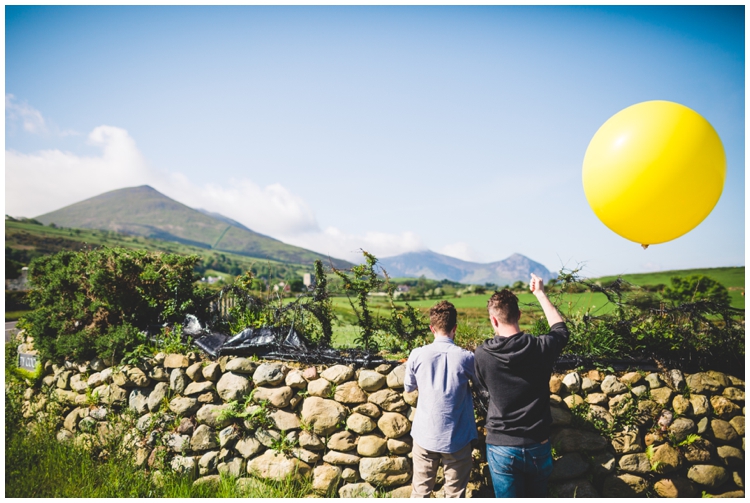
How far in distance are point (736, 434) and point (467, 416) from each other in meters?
3.41

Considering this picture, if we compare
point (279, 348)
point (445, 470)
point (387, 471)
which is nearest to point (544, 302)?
point (445, 470)

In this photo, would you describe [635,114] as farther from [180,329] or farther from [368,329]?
[180,329]

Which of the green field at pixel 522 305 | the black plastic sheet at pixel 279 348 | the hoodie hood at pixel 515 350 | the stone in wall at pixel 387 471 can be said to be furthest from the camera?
the green field at pixel 522 305

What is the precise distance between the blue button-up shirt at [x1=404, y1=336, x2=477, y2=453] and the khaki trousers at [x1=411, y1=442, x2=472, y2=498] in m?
0.10

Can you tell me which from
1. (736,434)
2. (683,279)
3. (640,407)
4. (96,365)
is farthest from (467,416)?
(683,279)

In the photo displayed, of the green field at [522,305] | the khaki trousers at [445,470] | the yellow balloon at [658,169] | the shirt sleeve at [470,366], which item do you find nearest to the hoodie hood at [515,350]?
the shirt sleeve at [470,366]

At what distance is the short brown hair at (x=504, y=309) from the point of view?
9.46ft

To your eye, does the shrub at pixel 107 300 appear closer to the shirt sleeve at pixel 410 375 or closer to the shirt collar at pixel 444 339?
the shirt sleeve at pixel 410 375

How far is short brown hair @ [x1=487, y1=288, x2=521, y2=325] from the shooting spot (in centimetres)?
288

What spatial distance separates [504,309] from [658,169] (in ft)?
5.17

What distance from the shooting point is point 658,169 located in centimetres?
287

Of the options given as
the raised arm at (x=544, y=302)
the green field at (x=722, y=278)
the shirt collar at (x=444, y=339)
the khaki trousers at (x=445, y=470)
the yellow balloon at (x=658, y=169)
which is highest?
the yellow balloon at (x=658, y=169)

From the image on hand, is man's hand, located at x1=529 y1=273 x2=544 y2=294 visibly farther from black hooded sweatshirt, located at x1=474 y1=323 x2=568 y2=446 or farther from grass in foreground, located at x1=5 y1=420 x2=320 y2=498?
grass in foreground, located at x1=5 y1=420 x2=320 y2=498

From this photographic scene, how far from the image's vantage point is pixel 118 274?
205 inches
